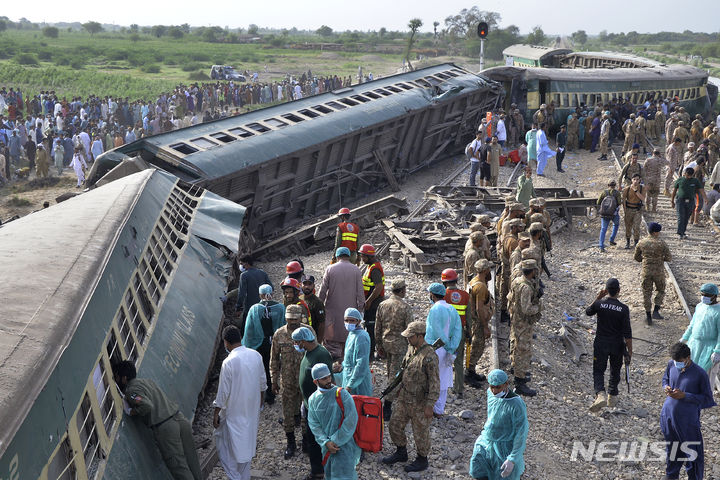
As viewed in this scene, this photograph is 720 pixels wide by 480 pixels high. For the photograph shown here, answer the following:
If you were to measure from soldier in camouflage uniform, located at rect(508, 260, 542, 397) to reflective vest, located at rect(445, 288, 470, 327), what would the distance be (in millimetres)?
651

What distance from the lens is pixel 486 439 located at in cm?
594

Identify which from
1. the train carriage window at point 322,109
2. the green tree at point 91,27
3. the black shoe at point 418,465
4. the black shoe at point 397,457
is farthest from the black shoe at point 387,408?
the green tree at point 91,27

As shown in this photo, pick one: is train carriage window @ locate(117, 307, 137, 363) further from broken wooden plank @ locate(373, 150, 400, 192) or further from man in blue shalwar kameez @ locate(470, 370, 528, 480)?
broken wooden plank @ locate(373, 150, 400, 192)

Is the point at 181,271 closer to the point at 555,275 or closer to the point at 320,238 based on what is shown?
the point at 320,238

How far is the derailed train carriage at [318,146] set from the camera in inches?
535

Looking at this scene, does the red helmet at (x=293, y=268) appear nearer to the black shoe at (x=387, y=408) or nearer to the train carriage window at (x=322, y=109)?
the black shoe at (x=387, y=408)

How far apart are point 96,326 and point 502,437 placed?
10.7ft

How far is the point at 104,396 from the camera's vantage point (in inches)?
202

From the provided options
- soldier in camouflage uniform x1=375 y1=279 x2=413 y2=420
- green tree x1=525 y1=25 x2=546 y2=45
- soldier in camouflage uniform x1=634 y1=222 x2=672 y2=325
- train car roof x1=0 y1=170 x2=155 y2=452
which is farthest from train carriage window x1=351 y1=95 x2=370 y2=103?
green tree x1=525 y1=25 x2=546 y2=45

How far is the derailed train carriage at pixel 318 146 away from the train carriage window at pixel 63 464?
8.95 metres

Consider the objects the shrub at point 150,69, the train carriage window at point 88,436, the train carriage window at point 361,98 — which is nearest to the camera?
the train carriage window at point 88,436

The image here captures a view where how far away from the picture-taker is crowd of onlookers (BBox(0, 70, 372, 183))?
23.7 metres

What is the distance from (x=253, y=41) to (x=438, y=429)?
100272mm

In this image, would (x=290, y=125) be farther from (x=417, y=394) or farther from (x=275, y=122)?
(x=417, y=394)
